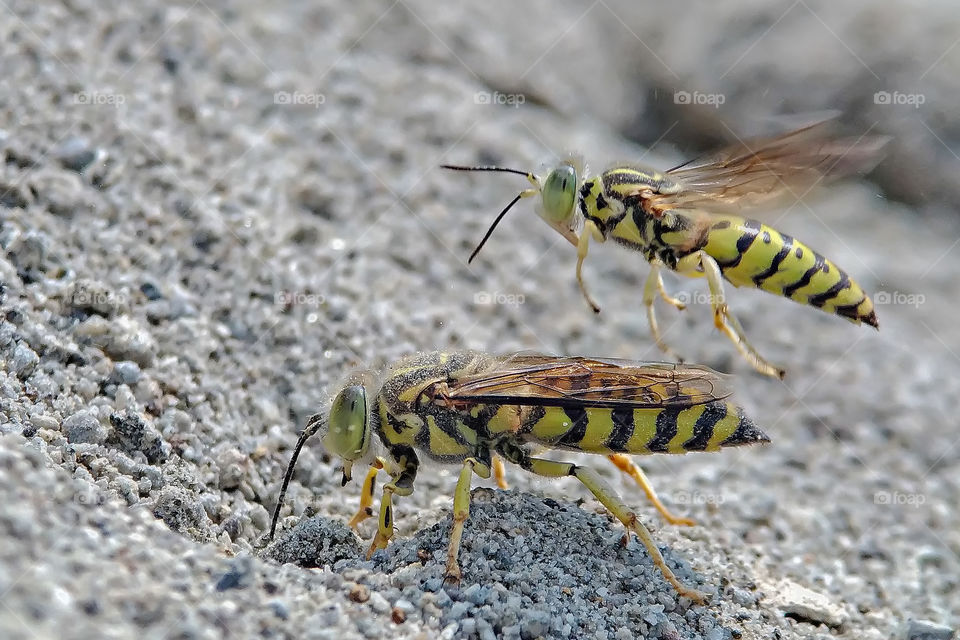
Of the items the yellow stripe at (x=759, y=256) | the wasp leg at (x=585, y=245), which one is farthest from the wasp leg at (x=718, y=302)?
the wasp leg at (x=585, y=245)

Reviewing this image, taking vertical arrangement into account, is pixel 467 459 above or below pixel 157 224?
below

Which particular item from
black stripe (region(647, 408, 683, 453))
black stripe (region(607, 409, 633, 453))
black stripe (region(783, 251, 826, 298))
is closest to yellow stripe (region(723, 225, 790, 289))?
black stripe (region(783, 251, 826, 298))

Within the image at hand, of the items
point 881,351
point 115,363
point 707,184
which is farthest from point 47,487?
point 881,351

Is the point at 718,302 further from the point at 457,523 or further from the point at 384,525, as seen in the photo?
the point at 384,525

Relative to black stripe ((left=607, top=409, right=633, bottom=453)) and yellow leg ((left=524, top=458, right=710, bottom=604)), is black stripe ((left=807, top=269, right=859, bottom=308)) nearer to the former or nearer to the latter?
black stripe ((left=607, top=409, right=633, bottom=453))

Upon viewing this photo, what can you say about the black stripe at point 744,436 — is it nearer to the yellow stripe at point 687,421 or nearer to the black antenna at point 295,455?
the yellow stripe at point 687,421

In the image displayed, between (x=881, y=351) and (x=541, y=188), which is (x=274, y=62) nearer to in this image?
(x=541, y=188)
